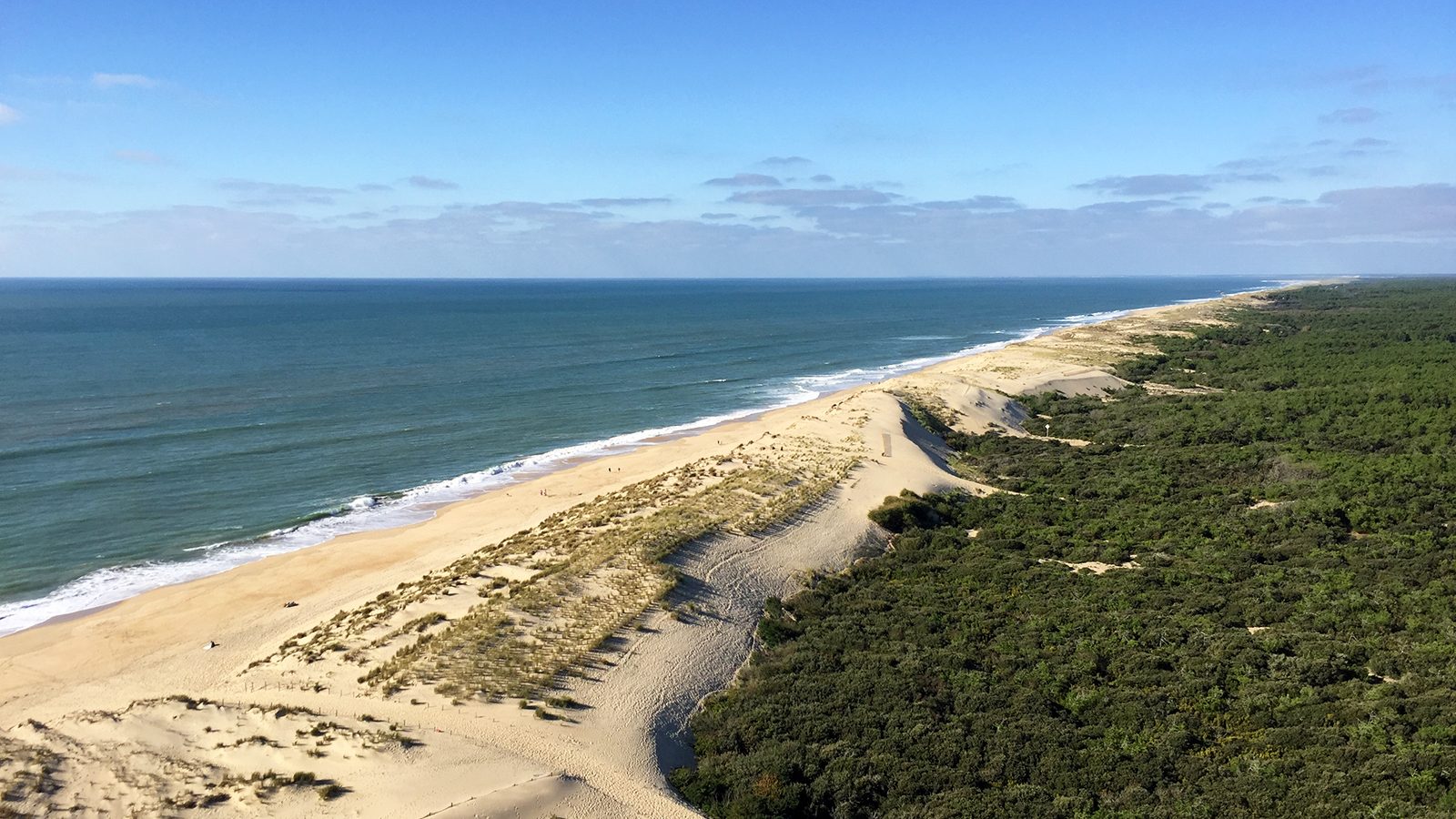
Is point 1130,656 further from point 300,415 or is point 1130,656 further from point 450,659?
point 300,415

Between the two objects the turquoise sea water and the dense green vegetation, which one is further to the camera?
the turquoise sea water

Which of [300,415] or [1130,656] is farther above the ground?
[300,415]

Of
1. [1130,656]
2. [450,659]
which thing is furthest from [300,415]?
[1130,656]

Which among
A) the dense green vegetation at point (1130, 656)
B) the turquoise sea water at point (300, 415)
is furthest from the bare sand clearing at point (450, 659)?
the turquoise sea water at point (300, 415)

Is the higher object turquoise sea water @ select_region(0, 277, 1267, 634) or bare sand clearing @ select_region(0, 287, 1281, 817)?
turquoise sea water @ select_region(0, 277, 1267, 634)

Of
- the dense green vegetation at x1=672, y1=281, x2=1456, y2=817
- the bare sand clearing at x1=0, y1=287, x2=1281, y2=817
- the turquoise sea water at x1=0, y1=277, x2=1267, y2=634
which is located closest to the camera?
the dense green vegetation at x1=672, y1=281, x2=1456, y2=817

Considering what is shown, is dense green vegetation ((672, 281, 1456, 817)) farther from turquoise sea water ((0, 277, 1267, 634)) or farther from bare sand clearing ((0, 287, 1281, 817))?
turquoise sea water ((0, 277, 1267, 634))

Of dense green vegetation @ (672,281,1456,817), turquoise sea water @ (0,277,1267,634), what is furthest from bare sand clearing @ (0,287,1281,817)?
turquoise sea water @ (0,277,1267,634)

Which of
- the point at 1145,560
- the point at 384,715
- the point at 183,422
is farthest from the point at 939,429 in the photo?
the point at 183,422
